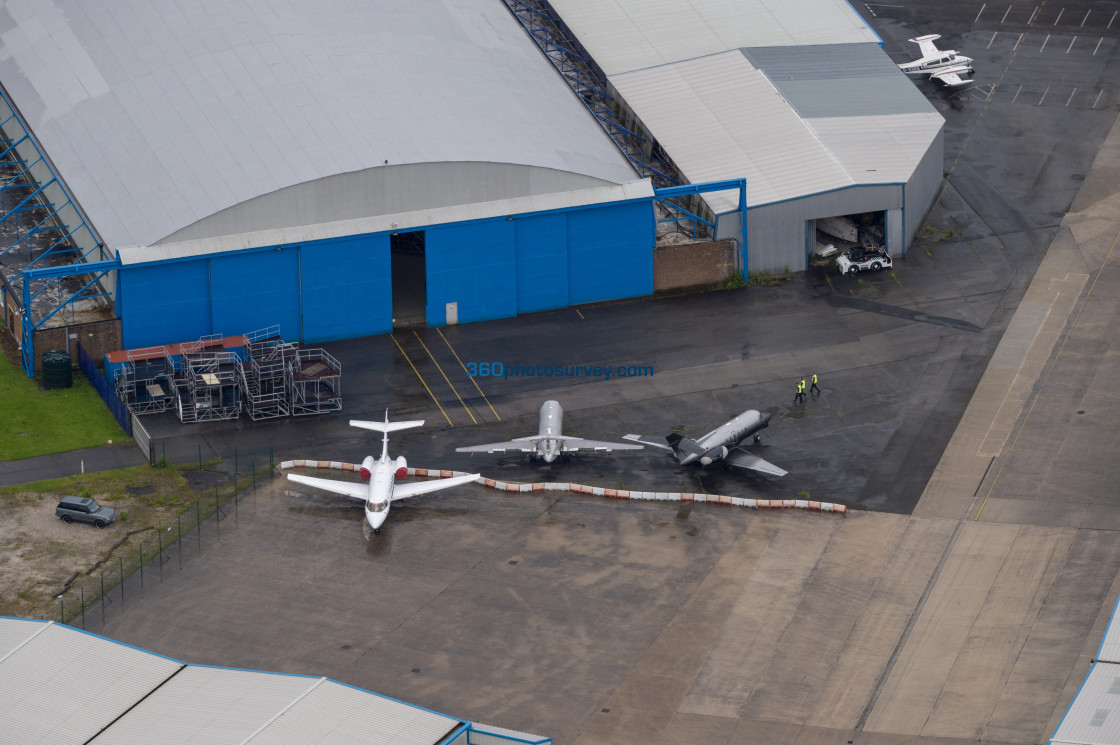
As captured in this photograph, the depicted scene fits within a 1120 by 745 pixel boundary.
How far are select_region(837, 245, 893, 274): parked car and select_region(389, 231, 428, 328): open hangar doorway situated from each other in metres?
29.6

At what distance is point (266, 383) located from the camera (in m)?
114

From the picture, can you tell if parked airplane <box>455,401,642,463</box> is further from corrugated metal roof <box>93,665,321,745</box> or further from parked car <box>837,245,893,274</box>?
parked car <box>837,245,893,274</box>

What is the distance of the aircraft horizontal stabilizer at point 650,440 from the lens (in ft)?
349

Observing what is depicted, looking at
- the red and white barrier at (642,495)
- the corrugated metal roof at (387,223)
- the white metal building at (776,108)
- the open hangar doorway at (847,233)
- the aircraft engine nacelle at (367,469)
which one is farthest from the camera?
the open hangar doorway at (847,233)

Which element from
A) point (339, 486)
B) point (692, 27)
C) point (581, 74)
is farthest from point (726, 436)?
point (692, 27)

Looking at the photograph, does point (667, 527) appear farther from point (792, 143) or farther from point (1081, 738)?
point (792, 143)

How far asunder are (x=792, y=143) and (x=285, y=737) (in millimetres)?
71128

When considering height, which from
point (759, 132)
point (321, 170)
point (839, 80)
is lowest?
point (321, 170)

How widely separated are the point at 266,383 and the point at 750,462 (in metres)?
30.5

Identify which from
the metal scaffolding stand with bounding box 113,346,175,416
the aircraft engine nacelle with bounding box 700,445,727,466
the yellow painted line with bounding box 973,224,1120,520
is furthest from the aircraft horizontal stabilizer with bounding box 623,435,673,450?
the metal scaffolding stand with bounding box 113,346,175,416

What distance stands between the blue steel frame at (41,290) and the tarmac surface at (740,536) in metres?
11.1

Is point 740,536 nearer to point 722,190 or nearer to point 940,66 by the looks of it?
point 722,190

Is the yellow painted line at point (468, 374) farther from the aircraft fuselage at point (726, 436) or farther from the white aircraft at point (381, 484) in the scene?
the aircraft fuselage at point (726, 436)

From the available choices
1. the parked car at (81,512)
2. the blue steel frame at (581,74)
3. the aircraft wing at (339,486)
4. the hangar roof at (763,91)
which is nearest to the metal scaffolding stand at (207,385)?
the aircraft wing at (339,486)
